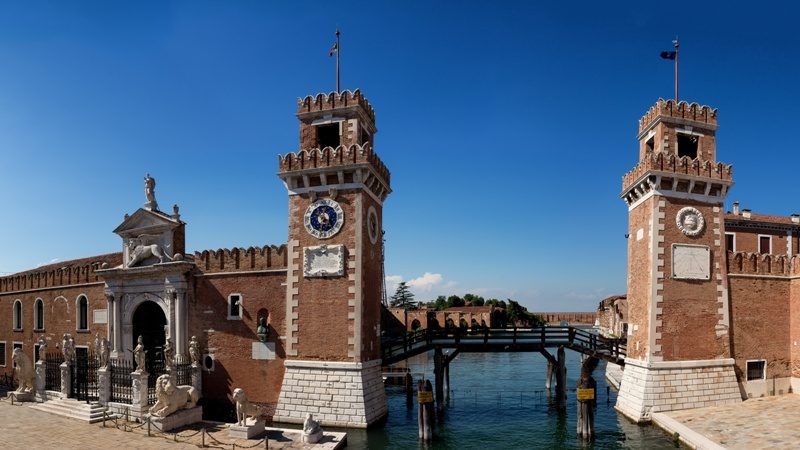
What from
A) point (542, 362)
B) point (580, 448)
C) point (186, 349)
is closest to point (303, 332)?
point (186, 349)

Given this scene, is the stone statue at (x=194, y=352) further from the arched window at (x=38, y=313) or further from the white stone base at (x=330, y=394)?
the arched window at (x=38, y=313)

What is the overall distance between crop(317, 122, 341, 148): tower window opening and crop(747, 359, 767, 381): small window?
2149cm

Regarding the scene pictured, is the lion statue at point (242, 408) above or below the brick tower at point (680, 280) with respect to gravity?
below

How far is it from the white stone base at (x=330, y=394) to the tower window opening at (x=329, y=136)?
33.0 ft

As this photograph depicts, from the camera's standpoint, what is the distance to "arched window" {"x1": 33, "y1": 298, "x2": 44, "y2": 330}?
33562 mm

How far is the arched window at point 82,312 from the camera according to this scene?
30.4m

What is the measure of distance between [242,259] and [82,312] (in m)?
12.3

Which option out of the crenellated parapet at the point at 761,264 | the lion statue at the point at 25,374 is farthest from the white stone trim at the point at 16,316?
the crenellated parapet at the point at 761,264

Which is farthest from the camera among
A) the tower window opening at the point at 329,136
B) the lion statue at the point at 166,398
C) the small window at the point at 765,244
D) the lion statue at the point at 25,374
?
the small window at the point at 765,244

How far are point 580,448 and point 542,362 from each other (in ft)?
97.5

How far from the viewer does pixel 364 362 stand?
22688 millimetres

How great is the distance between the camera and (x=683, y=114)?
81.8 feet

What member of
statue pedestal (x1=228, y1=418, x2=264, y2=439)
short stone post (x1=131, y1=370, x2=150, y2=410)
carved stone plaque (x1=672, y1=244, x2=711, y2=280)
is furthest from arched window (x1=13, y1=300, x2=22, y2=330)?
carved stone plaque (x1=672, y1=244, x2=711, y2=280)

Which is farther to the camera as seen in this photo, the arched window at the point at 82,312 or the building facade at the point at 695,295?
the arched window at the point at 82,312
